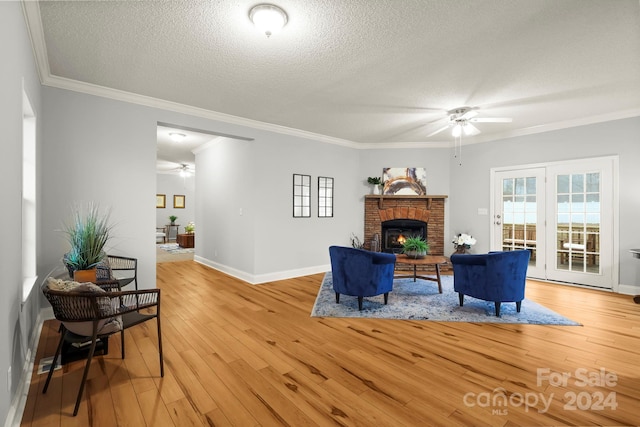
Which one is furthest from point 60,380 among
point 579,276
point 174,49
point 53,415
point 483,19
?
point 579,276

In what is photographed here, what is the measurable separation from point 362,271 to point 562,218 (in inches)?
158

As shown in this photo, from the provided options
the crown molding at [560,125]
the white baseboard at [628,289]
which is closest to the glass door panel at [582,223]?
the white baseboard at [628,289]

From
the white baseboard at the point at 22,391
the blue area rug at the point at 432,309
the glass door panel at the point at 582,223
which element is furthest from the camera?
the glass door panel at the point at 582,223

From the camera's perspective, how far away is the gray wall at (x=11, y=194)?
158 cm

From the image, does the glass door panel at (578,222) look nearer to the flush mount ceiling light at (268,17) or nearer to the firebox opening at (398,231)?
the firebox opening at (398,231)

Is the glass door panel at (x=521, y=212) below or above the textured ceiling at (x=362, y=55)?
below

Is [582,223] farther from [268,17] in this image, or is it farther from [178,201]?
[178,201]

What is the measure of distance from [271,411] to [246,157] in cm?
420

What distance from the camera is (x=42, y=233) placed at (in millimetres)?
3289

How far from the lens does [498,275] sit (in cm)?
344

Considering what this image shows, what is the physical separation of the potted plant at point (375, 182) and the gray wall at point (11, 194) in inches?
214

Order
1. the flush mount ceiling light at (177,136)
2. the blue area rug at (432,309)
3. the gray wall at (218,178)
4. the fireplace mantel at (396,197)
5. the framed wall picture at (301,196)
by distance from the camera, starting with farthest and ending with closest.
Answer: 1. the fireplace mantel at (396,197)
2. the flush mount ceiling light at (177,136)
3. the framed wall picture at (301,196)
4. the blue area rug at (432,309)
5. the gray wall at (218,178)

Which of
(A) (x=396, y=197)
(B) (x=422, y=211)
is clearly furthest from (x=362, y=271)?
(B) (x=422, y=211)

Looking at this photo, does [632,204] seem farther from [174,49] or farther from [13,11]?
[13,11]
